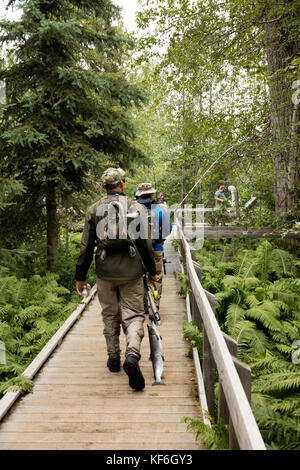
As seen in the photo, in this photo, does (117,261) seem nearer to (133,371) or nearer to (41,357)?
(133,371)

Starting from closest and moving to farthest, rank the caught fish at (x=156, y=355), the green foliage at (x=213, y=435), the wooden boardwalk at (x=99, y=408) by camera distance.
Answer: the green foliage at (x=213, y=435)
the wooden boardwalk at (x=99, y=408)
the caught fish at (x=156, y=355)

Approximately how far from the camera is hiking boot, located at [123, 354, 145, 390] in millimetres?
3999

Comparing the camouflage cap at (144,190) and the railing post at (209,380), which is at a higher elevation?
the camouflage cap at (144,190)

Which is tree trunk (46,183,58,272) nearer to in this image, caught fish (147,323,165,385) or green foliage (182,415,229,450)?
caught fish (147,323,165,385)

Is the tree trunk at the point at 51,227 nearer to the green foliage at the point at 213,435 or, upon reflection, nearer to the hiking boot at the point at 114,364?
the hiking boot at the point at 114,364

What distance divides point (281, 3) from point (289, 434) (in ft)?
29.1

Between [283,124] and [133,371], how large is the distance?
28.8 feet

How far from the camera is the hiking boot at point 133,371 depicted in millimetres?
3999

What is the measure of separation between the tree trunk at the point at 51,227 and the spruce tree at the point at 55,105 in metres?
0.03

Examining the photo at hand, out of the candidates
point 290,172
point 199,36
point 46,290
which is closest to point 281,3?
point 199,36

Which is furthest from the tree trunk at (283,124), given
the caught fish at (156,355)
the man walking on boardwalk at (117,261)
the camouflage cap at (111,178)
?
the caught fish at (156,355)

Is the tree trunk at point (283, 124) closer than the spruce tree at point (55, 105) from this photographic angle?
Yes

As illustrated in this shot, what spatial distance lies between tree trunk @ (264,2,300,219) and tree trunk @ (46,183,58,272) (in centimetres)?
648

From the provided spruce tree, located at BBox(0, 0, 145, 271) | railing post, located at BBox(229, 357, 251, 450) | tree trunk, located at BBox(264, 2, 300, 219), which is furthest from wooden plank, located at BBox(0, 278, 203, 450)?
tree trunk, located at BBox(264, 2, 300, 219)
